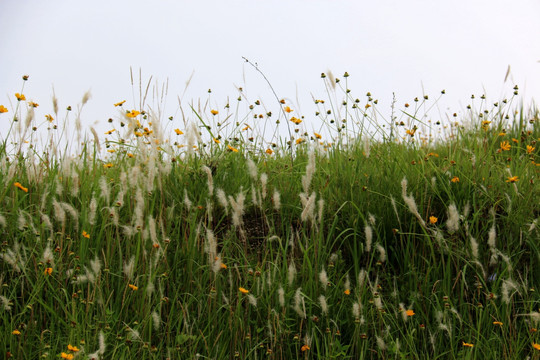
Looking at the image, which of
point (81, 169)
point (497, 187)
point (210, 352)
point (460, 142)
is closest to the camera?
point (210, 352)

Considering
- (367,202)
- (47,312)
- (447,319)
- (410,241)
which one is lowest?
(447,319)

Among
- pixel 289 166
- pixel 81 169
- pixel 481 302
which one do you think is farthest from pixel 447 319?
pixel 81 169

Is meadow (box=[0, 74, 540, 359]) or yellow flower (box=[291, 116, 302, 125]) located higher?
yellow flower (box=[291, 116, 302, 125])

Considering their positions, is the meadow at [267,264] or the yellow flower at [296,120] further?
the yellow flower at [296,120]

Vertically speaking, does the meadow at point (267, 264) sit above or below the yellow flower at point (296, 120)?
below

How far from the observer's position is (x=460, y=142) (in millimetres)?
3688

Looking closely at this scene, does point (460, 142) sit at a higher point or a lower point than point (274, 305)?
higher

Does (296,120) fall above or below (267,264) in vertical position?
above

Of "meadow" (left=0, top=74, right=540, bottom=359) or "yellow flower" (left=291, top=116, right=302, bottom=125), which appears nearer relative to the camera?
"meadow" (left=0, top=74, right=540, bottom=359)

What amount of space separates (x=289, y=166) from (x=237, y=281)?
3.84 ft

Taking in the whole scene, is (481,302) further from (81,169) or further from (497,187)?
(81,169)

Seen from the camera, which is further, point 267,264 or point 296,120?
point 296,120

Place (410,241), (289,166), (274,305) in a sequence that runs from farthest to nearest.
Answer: (289,166) < (410,241) < (274,305)

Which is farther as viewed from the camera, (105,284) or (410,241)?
(410,241)
